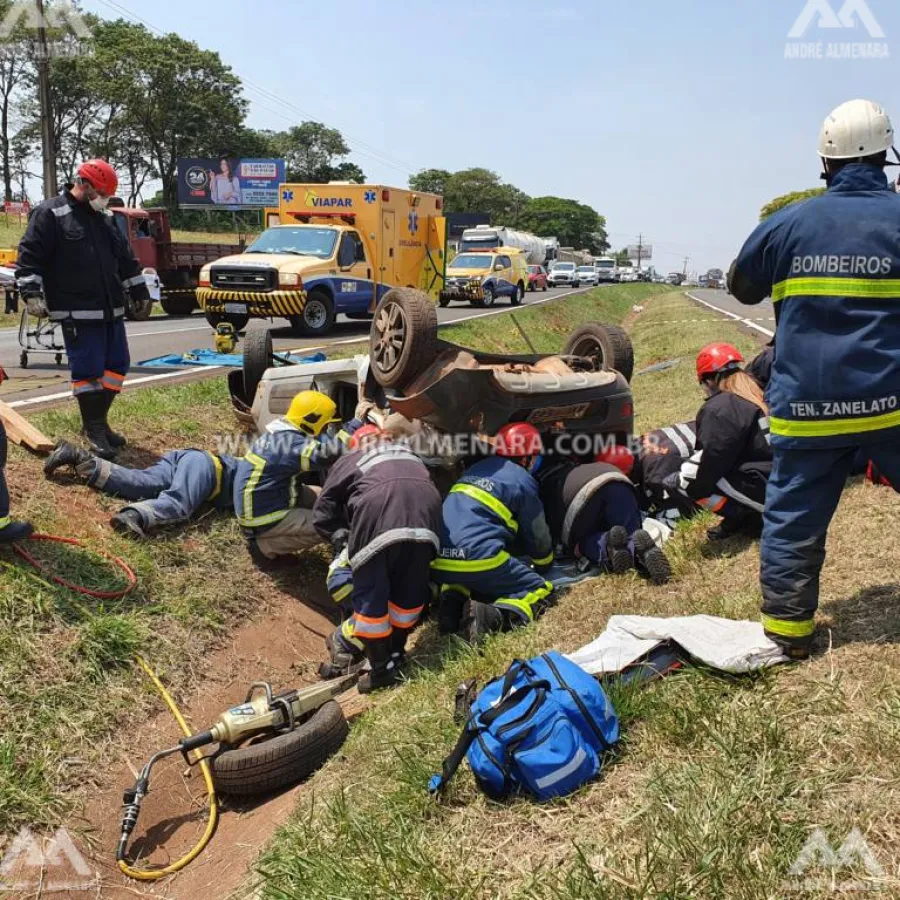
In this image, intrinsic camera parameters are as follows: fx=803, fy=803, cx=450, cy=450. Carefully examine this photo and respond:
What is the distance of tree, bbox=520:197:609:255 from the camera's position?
102688mm

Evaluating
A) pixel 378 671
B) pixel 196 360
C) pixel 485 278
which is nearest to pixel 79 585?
pixel 378 671

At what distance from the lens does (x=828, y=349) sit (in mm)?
2775

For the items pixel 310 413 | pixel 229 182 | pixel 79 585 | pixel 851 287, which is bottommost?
pixel 79 585

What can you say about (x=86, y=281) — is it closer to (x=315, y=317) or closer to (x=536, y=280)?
(x=315, y=317)

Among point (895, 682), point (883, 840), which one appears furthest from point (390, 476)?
point (883, 840)

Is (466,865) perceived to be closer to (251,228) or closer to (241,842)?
(241,842)

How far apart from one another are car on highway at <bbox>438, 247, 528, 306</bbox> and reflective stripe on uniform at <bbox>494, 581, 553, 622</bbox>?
18.7 meters

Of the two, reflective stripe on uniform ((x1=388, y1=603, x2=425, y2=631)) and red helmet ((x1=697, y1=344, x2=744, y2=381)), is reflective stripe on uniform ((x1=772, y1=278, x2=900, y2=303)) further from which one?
reflective stripe on uniform ((x1=388, y1=603, x2=425, y2=631))

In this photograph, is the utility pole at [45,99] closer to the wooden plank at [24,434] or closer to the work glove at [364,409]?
the wooden plank at [24,434]

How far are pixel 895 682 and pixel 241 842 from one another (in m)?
2.40

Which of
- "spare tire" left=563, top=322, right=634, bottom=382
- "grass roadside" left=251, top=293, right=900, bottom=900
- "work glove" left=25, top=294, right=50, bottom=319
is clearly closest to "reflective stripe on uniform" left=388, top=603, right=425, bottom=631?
"grass roadside" left=251, top=293, right=900, bottom=900

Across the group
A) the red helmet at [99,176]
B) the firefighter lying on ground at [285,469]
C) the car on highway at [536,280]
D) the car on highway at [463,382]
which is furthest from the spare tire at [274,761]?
the car on highway at [536,280]

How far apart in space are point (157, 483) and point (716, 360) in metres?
3.57

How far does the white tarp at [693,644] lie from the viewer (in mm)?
2836
